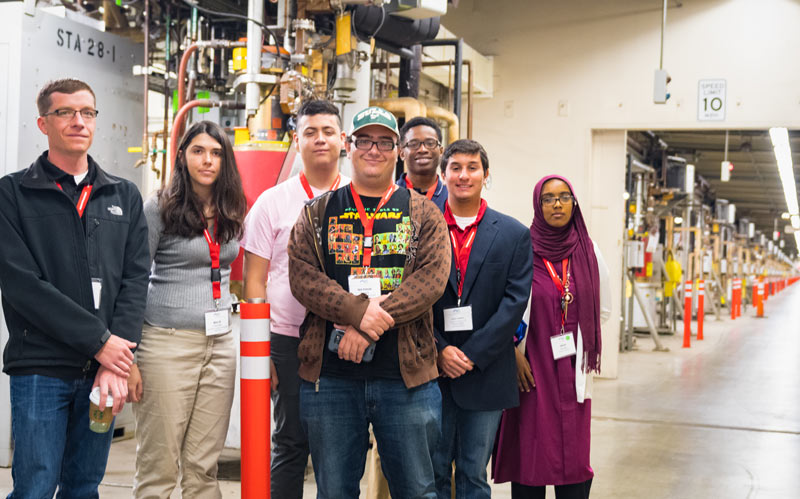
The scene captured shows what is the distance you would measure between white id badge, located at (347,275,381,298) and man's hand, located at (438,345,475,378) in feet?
1.34

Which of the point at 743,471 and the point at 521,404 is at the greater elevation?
the point at 521,404

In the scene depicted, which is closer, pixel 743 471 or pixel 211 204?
pixel 211 204

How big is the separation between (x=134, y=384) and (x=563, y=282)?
4.74 ft

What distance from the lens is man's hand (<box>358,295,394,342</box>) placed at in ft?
6.61

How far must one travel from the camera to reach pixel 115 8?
16.9 ft

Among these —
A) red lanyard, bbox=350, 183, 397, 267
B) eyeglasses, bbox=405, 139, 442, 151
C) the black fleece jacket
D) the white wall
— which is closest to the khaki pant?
the black fleece jacket

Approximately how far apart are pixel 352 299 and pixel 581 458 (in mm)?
1178

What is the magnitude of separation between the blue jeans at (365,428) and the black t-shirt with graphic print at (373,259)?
0.04 meters

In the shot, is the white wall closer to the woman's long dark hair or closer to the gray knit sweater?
the woman's long dark hair

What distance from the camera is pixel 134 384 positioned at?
7.40 ft

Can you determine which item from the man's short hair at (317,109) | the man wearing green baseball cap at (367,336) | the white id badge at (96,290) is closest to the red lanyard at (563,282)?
the man wearing green baseball cap at (367,336)

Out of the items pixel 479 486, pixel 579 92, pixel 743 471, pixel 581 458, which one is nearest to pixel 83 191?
pixel 479 486

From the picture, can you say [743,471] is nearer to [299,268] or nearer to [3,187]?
[299,268]

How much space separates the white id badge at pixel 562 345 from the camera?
8.81 feet
